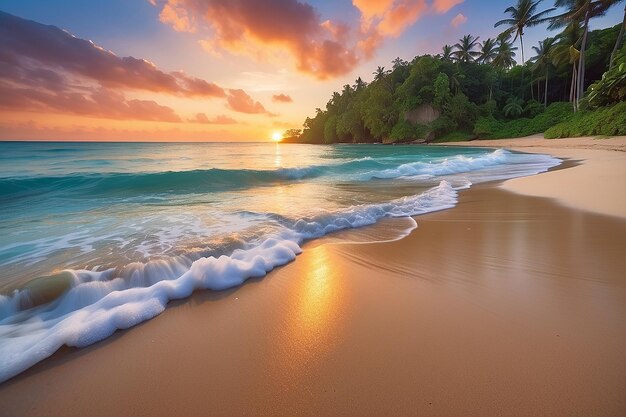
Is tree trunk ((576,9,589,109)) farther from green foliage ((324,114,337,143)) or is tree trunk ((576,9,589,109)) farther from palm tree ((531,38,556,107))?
green foliage ((324,114,337,143))

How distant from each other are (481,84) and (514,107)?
9022 millimetres

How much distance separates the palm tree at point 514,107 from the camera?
43000 mm

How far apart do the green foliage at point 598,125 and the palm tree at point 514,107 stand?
1541 cm

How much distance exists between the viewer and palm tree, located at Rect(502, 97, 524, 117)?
43.0m

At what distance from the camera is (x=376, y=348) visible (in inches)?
64.9

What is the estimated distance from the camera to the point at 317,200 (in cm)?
660

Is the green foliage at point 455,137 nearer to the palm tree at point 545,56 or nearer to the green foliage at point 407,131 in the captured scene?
the green foliage at point 407,131

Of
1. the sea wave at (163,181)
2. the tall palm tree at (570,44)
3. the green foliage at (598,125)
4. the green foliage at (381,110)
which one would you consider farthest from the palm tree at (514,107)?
the sea wave at (163,181)

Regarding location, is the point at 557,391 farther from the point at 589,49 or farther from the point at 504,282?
the point at 589,49

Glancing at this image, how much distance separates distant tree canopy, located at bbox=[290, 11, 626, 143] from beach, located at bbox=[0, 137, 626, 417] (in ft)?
136

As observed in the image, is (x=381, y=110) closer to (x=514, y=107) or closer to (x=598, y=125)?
(x=514, y=107)

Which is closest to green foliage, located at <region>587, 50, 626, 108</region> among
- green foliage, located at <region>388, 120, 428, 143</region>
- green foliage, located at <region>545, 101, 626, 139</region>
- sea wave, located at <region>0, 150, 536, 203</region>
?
green foliage, located at <region>545, 101, 626, 139</region>

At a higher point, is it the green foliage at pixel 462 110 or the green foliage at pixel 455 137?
the green foliage at pixel 462 110

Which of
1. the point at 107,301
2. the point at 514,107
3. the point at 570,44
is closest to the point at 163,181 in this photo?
the point at 107,301
